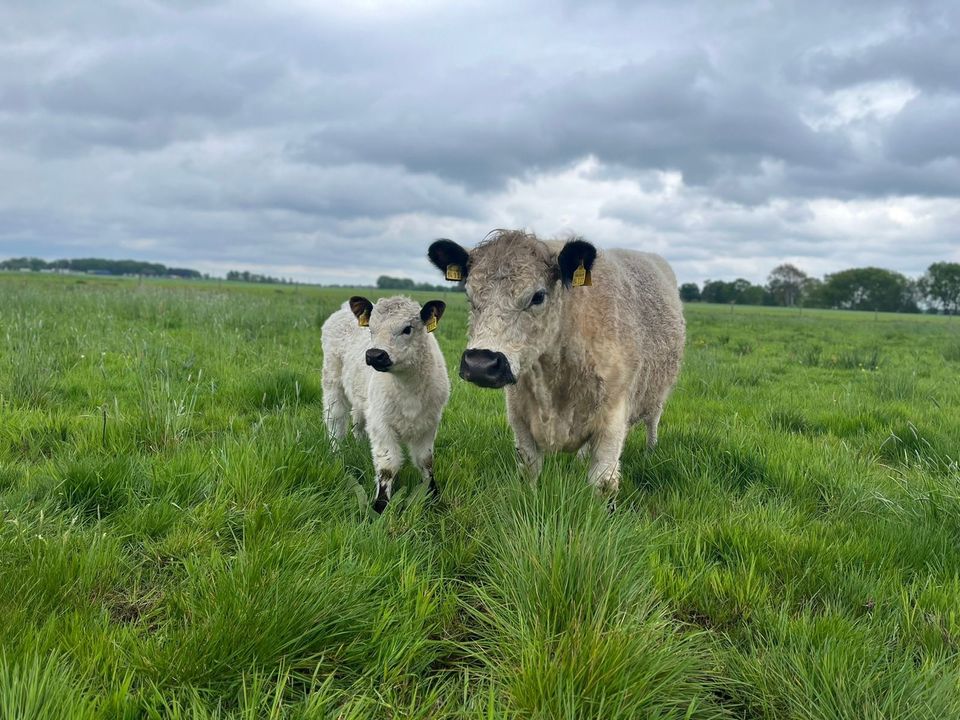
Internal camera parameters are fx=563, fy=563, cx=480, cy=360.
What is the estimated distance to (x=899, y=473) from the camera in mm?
4910

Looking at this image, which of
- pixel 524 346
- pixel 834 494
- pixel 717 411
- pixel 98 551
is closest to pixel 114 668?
pixel 98 551

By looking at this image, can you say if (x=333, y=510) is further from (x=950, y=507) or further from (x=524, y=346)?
(x=950, y=507)

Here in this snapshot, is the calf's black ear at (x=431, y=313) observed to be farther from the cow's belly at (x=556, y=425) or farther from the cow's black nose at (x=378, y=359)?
the cow's belly at (x=556, y=425)

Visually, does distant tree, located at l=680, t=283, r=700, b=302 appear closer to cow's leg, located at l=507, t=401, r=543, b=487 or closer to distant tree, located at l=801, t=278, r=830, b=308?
distant tree, located at l=801, t=278, r=830, b=308

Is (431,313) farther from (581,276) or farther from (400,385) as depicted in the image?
(581,276)

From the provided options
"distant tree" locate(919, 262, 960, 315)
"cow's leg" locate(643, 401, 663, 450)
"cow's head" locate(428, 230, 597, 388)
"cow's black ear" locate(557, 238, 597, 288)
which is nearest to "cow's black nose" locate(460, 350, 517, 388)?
"cow's head" locate(428, 230, 597, 388)

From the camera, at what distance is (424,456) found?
461 cm

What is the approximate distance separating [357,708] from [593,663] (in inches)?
32.6

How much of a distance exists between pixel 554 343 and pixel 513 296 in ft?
2.04

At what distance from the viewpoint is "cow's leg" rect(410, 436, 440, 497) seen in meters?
4.50

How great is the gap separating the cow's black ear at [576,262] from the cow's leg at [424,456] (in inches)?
68.6

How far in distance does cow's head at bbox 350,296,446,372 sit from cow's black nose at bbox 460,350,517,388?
121 cm

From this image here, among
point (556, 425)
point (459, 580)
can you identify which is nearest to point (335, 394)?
point (556, 425)

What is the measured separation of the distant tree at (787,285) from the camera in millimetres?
133750
